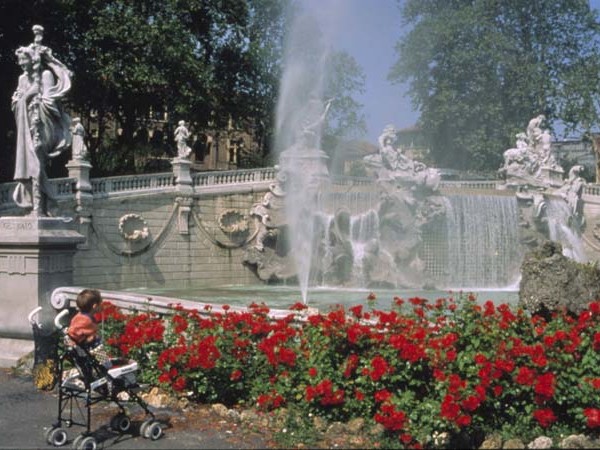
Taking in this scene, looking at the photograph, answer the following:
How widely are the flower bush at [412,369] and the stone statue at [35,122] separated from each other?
333 cm

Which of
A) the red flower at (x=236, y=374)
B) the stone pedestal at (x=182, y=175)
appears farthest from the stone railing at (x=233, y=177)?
the red flower at (x=236, y=374)

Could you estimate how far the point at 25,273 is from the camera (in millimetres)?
9219

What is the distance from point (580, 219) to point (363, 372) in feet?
84.7

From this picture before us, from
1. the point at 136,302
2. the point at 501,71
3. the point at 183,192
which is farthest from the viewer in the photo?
the point at 501,71

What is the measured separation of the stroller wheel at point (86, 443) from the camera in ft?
19.5

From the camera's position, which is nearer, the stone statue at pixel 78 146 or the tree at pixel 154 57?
the stone statue at pixel 78 146

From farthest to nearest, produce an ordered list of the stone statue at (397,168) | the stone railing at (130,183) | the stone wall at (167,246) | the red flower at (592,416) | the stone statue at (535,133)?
the stone statue at (535,133) → the stone statue at (397,168) → the stone railing at (130,183) → the stone wall at (167,246) → the red flower at (592,416)

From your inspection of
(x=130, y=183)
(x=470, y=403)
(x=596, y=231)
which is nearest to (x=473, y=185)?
(x=596, y=231)

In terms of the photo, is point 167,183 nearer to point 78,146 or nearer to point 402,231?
point 78,146

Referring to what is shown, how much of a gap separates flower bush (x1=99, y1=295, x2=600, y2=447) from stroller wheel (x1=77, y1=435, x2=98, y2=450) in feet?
4.28

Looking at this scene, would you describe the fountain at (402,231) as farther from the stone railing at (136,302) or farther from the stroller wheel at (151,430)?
the stroller wheel at (151,430)

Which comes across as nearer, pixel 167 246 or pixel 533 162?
pixel 167 246

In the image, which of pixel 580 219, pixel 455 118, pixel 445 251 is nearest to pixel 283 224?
pixel 445 251

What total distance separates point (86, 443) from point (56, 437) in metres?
0.42
